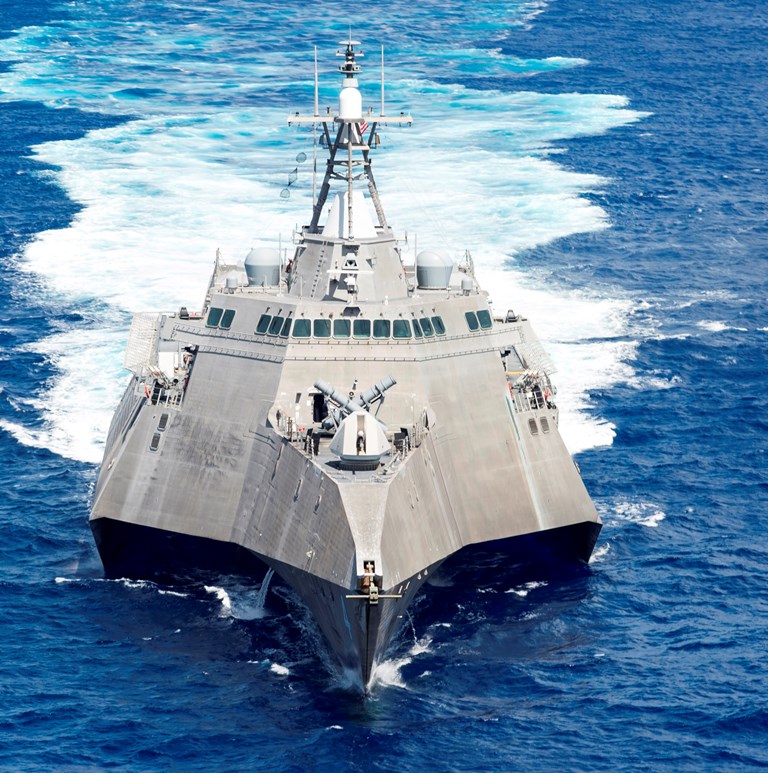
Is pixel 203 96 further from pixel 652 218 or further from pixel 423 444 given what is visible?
pixel 423 444

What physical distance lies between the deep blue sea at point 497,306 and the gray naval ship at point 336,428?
167 cm

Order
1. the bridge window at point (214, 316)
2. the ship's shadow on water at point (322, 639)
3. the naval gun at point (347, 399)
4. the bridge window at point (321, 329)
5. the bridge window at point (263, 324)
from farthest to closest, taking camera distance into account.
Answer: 1. the bridge window at point (214, 316)
2. the bridge window at point (263, 324)
3. the bridge window at point (321, 329)
4. the naval gun at point (347, 399)
5. the ship's shadow on water at point (322, 639)

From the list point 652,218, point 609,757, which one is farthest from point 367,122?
point 652,218

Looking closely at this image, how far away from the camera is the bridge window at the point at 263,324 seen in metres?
46.1

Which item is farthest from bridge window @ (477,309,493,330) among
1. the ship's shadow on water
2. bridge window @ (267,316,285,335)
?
the ship's shadow on water

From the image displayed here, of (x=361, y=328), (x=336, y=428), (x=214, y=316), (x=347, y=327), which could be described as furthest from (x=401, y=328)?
(x=214, y=316)

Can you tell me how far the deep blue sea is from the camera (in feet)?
122

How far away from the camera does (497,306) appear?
66625mm

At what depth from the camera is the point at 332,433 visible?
4300cm

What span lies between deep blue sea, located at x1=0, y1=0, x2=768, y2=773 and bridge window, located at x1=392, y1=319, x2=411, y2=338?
708 cm

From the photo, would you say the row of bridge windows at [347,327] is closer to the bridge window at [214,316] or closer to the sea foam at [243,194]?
the bridge window at [214,316]

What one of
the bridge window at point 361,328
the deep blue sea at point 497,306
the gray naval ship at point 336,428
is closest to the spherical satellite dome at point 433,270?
the gray naval ship at point 336,428

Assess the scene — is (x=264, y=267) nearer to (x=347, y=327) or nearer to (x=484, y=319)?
(x=347, y=327)

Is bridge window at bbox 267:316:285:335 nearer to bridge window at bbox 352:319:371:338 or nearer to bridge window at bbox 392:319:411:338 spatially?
bridge window at bbox 352:319:371:338
